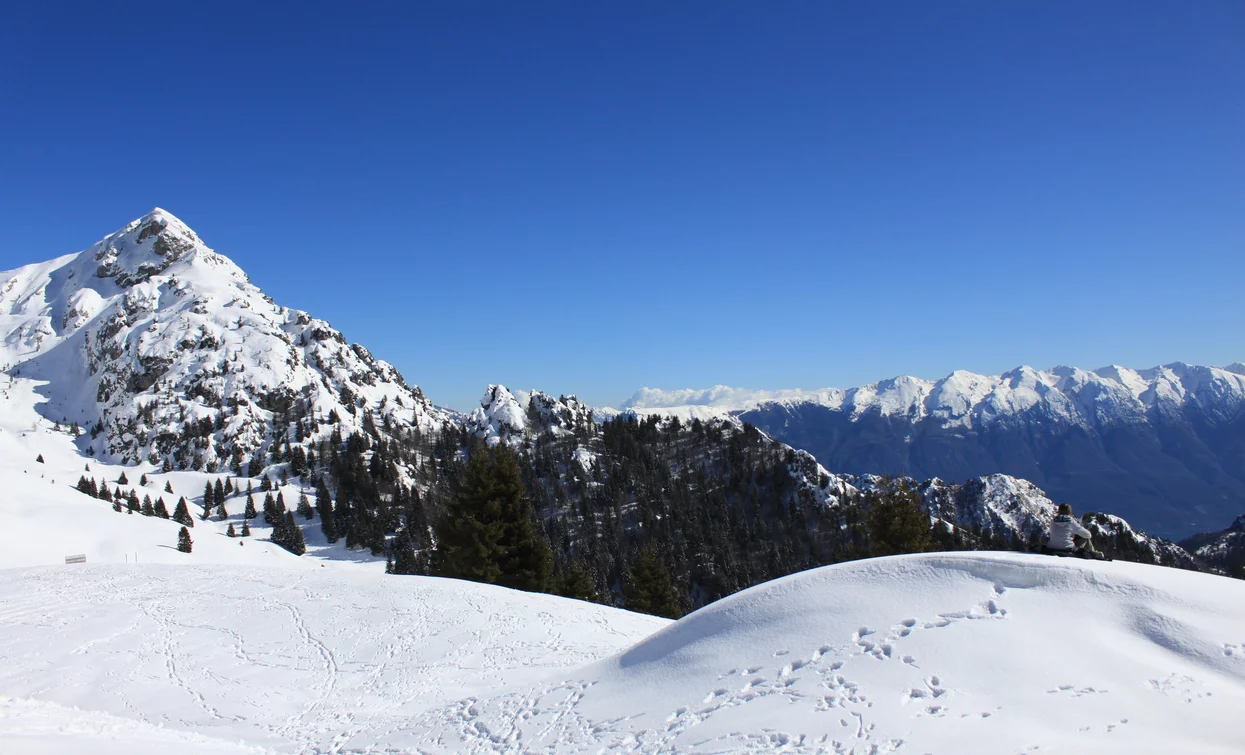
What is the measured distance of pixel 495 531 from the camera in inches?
1193

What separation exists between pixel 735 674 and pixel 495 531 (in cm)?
2194

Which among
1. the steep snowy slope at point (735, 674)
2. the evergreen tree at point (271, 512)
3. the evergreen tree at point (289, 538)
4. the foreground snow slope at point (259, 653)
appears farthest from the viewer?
the evergreen tree at point (271, 512)

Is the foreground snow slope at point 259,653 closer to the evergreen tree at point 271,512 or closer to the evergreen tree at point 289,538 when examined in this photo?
the evergreen tree at point 289,538

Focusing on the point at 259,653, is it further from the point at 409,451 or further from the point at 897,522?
the point at 409,451

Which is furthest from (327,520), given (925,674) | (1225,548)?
(1225,548)

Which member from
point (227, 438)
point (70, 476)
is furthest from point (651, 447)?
point (70, 476)

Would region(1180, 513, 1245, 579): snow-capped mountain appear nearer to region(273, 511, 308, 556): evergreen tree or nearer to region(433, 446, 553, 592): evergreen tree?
region(433, 446, 553, 592): evergreen tree

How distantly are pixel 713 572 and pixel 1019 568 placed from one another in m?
106

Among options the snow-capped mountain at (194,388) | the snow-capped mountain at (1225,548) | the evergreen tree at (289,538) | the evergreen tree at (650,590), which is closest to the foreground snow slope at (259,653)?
the evergreen tree at (650,590)

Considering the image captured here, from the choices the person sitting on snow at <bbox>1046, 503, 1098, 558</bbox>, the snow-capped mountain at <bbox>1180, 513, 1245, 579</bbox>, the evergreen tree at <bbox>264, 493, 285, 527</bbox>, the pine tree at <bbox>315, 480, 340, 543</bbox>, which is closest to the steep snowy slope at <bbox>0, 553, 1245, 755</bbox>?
the person sitting on snow at <bbox>1046, 503, 1098, 558</bbox>

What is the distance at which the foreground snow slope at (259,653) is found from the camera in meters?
11.9

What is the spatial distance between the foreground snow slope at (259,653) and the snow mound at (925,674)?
2.81m

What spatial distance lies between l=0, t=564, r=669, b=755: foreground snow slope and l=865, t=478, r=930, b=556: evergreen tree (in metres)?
14.9

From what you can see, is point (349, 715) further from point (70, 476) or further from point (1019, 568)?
point (70, 476)
